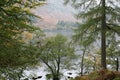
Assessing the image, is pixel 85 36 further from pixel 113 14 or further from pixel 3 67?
pixel 3 67

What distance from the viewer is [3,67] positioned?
8359 mm

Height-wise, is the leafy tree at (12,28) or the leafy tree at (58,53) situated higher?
the leafy tree at (12,28)

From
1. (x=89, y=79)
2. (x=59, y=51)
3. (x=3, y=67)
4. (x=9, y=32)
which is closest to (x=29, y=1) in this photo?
(x=9, y=32)

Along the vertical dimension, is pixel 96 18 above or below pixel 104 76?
above

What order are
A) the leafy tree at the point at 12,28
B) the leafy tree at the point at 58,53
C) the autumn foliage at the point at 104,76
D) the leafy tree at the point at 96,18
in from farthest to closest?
the leafy tree at the point at 58,53 → the leafy tree at the point at 96,18 → the autumn foliage at the point at 104,76 → the leafy tree at the point at 12,28

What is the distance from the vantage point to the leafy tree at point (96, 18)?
720 inches

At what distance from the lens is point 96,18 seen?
18.9 meters

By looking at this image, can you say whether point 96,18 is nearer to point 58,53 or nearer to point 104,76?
point 104,76

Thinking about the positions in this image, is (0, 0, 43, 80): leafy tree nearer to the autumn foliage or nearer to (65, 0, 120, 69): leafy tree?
the autumn foliage

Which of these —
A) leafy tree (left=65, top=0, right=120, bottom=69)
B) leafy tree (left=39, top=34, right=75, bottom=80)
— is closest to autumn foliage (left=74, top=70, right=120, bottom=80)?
leafy tree (left=65, top=0, right=120, bottom=69)

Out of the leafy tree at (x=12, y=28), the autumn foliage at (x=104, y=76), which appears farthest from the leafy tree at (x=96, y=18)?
the leafy tree at (x=12, y=28)

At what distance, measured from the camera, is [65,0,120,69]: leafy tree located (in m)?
18.3

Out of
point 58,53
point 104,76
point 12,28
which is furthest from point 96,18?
point 58,53

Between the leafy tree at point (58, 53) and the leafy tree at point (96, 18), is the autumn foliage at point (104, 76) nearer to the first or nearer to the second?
the leafy tree at point (96, 18)
